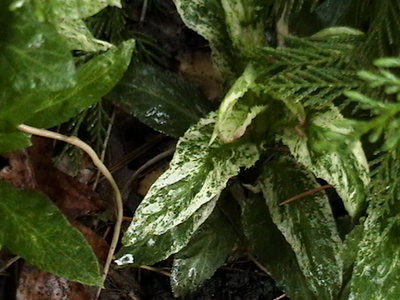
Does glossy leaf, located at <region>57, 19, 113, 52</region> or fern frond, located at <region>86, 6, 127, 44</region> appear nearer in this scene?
glossy leaf, located at <region>57, 19, 113, 52</region>

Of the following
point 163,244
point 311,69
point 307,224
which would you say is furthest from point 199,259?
point 311,69

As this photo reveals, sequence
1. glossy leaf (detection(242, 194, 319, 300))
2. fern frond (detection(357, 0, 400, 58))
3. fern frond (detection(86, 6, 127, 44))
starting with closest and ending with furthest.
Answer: fern frond (detection(357, 0, 400, 58))
glossy leaf (detection(242, 194, 319, 300))
fern frond (detection(86, 6, 127, 44))

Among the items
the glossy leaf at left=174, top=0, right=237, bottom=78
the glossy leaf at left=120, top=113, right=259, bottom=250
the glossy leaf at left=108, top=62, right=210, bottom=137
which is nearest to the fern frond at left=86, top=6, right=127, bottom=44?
the glossy leaf at left=108, top=62, right=210, bottom=137

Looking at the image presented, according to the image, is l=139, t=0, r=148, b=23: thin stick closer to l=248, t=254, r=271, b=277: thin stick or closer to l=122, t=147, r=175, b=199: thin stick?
l=122, t=147, r=175, b=199: thin stick

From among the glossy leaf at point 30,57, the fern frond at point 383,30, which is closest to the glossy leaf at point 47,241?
the glossy leaf at point 30,57

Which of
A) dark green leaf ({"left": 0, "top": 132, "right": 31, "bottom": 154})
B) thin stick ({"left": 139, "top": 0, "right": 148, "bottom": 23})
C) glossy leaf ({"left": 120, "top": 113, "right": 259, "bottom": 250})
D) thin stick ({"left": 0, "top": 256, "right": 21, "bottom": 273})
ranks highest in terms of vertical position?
thin stick ({"left": 139, "top": 0, "right": 148, "bottom": 23})

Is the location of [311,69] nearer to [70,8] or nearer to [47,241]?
[70,8]

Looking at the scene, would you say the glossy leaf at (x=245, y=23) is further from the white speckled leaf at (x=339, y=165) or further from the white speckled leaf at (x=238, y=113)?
the white speckled leaf at (x=339, y=165)

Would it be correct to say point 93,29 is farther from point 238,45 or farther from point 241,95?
point 241,95
